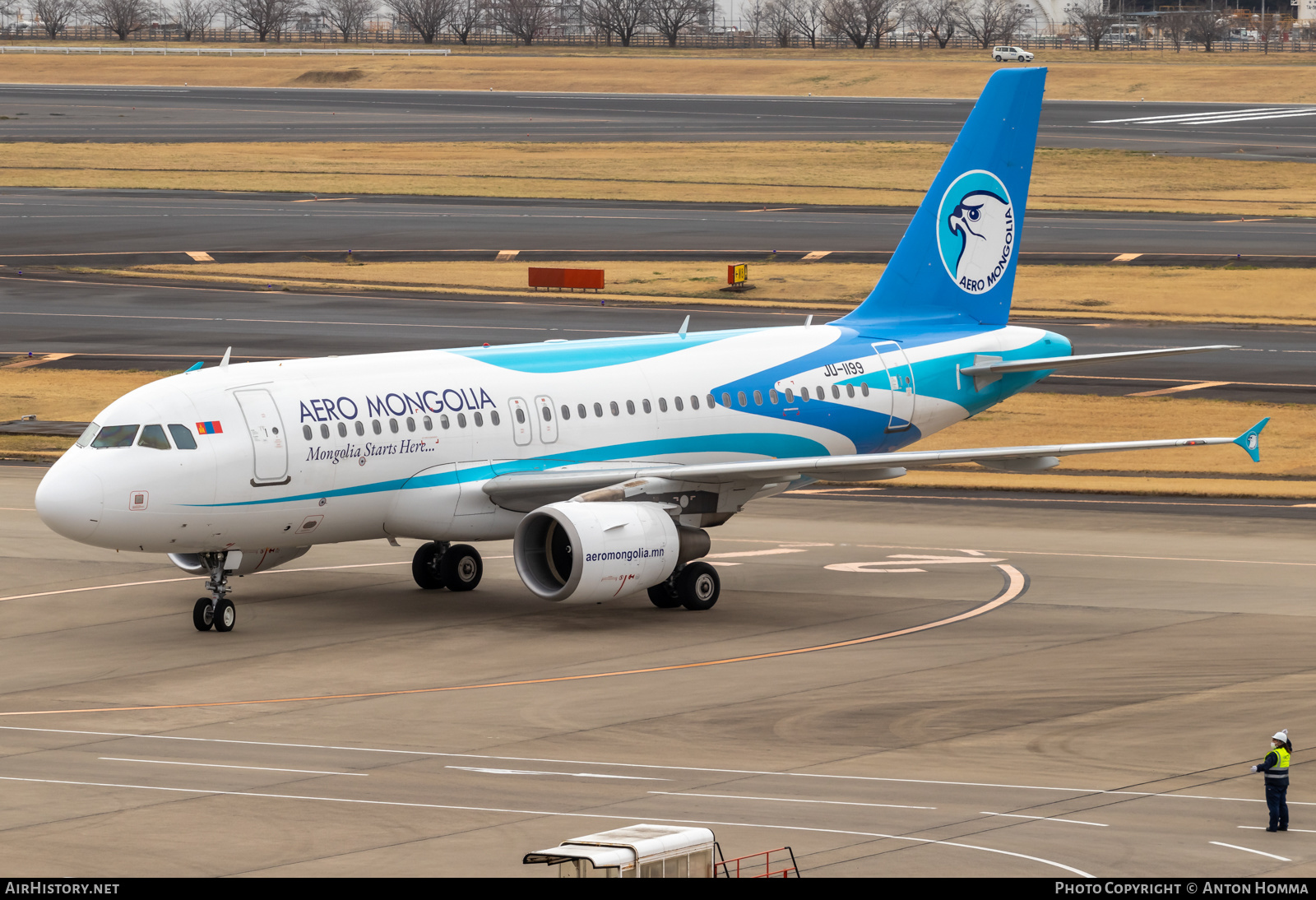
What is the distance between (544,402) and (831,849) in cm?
1846

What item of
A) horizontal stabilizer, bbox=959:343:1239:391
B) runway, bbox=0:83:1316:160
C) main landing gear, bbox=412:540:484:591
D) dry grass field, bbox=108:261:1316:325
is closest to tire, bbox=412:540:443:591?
main landing gear, bbox=412:540:484:591

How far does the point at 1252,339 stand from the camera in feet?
245

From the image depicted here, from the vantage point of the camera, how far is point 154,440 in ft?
114

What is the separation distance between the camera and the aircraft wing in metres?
37.5

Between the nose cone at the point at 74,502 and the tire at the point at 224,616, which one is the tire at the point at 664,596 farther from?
the nose cone at the point at 74,502

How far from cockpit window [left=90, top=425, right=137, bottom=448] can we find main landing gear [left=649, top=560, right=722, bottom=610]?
425 inches

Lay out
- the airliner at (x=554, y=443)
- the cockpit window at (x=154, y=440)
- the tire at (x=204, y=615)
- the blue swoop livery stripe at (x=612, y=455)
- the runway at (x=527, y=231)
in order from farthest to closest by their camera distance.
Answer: the runway at (x=527, y=231)
the blue swoop livery stripe at (x=612, y=455)
the tire at (x=204, y=615)
the airliner at (x=554, y=443)
the cockpit window at (x=154, y=440)

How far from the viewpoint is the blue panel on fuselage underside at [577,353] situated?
39562 mm

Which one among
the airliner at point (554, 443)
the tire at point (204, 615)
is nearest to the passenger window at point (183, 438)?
the airliner at point (554, 443)

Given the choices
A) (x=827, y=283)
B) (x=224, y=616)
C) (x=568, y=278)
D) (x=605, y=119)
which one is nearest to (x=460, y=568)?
(x=224, y=616)

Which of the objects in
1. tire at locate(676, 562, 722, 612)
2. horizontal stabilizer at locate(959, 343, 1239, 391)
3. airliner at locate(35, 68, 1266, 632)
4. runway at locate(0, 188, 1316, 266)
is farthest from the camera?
runway at locate(0, 188, 1316, 266)

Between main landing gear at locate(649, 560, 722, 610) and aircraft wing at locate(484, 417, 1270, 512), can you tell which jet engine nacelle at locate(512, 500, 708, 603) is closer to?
aircraft wing at locate(484, 417, 1270, 512)

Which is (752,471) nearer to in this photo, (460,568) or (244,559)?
(460,568)

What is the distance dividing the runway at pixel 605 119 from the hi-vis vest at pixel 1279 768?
111 m
